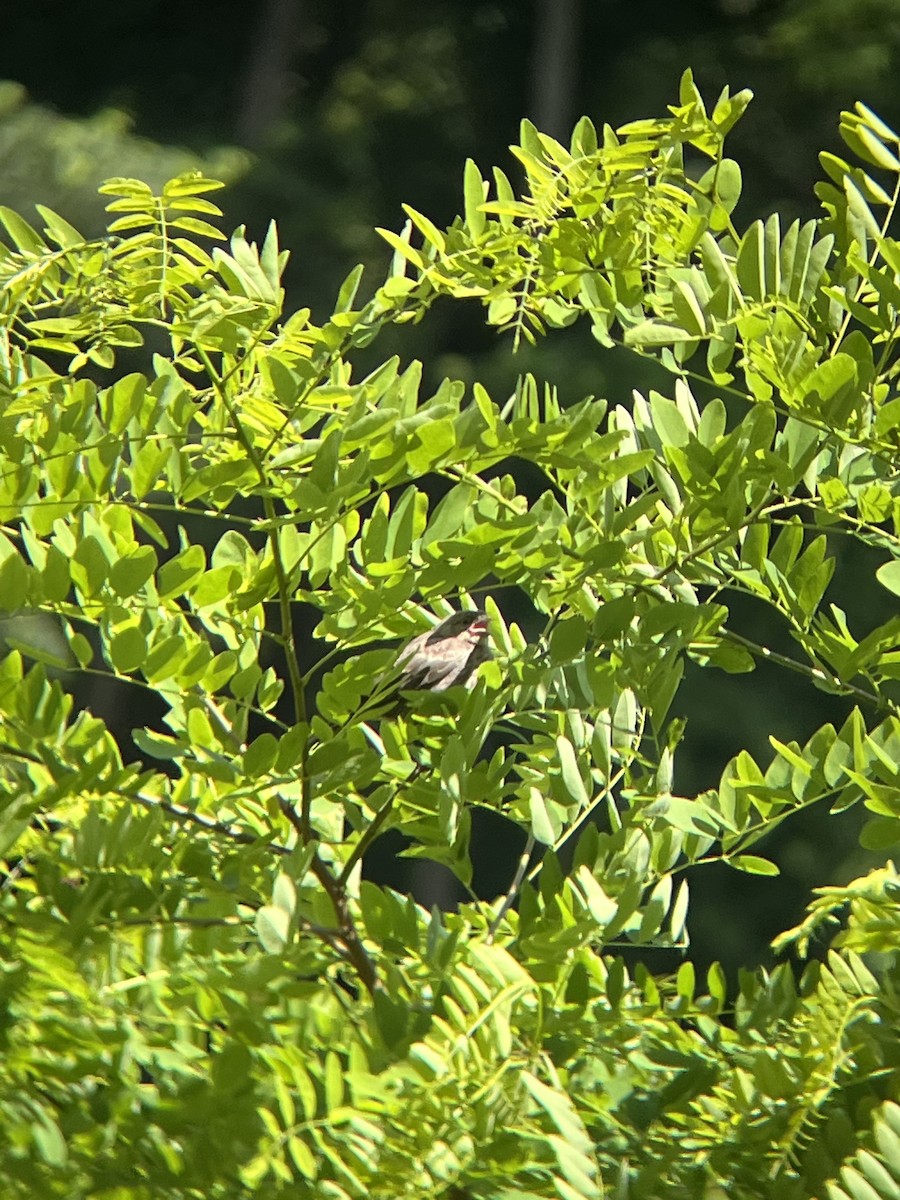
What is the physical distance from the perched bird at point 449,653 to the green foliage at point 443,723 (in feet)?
0.23

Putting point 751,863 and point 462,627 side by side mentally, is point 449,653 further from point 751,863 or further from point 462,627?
point 751,863

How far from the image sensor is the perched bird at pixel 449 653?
747 mm

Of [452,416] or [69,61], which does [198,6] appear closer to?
[69,61]

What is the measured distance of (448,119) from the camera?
6.34m

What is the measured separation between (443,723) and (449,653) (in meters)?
0.16

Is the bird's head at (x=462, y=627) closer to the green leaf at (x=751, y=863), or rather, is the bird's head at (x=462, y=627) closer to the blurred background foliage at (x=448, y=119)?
the green leaf at (x=751, y=863)

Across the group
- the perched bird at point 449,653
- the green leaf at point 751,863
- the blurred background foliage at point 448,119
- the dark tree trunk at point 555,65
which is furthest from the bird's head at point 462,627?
the dark tree trunk at point 555,65

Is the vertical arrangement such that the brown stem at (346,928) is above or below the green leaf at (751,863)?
below

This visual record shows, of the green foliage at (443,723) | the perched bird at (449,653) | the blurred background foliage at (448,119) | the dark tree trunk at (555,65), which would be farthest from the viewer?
the dark tree trunk at (555,65)

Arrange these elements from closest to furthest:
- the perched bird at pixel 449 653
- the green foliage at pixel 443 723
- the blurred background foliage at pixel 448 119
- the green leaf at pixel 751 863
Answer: the green foliage at pixel 443 723, the green leaf at pixel 751 863, the perched bird at pixel 449 653, the blurred background foliage at pixel 448 119

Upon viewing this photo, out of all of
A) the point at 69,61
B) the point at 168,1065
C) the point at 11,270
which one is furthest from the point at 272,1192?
the point at 69,61

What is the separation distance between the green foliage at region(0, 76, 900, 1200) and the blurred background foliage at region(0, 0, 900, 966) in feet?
12.5

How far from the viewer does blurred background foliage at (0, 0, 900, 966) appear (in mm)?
4836

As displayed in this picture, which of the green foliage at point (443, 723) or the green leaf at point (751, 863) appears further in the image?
the green leaf at point (751, 863)
